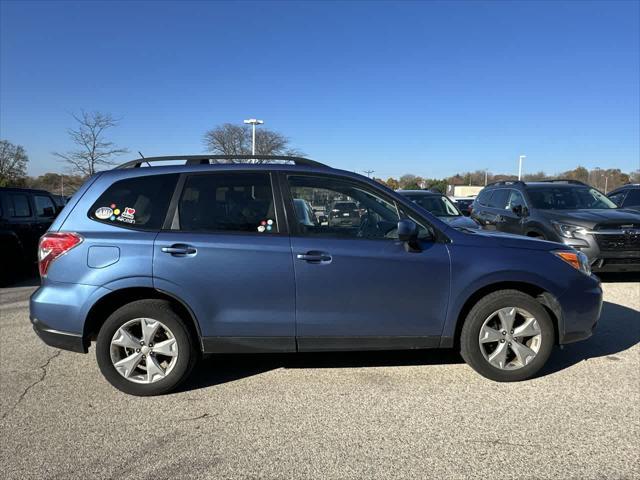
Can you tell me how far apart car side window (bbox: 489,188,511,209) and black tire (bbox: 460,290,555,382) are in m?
6.30

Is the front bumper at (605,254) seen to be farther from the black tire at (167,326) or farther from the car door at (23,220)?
the car door at (23,220)

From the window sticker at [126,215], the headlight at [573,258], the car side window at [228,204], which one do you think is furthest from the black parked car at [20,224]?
the headlight at [573,258]

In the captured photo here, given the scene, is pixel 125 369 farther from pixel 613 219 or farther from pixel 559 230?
pixel 613 219

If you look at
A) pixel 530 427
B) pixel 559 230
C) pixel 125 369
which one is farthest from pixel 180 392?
pixel 559 230

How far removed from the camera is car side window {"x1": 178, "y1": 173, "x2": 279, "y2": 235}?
11.5 ft

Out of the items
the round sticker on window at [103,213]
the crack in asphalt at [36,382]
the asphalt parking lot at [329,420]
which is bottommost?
the asphalt parking lot at [329,420]

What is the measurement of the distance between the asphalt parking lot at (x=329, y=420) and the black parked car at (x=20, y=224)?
4429mm

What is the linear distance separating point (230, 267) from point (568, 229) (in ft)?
20.5

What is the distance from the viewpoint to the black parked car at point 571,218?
7.02m

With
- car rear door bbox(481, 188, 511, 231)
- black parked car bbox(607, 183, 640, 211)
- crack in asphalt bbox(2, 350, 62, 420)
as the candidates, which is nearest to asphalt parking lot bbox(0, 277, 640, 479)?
crack in asphalt bbox(2, 350, 62, 420)

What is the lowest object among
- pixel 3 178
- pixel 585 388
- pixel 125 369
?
pixel 585 388

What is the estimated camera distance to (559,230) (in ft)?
24.3

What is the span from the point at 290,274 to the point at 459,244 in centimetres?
141

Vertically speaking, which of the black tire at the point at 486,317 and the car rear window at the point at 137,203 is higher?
the car rear window at the point at 137,203
